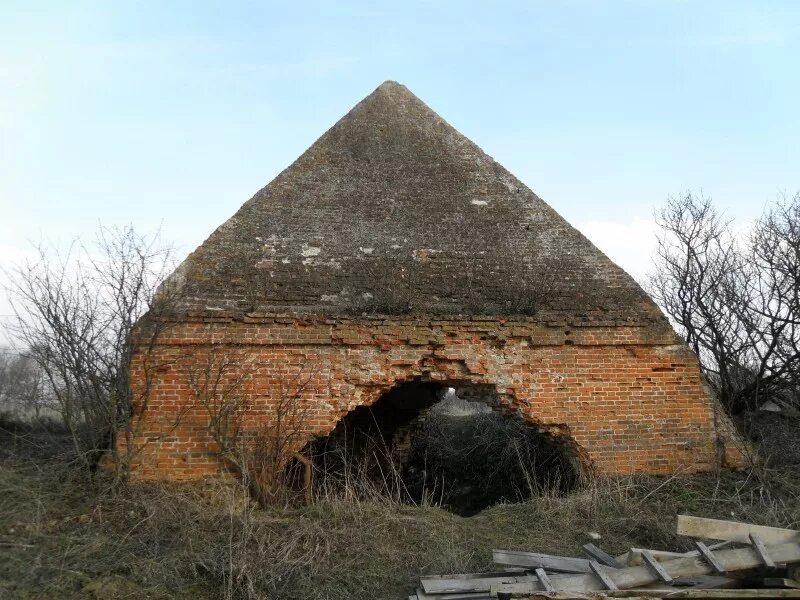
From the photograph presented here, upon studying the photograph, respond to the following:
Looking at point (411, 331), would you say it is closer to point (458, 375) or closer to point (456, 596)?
point (458, 375)

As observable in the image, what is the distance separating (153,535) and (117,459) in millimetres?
1159

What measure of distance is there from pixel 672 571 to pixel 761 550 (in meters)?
0.74

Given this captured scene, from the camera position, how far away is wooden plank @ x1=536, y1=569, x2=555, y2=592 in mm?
4984

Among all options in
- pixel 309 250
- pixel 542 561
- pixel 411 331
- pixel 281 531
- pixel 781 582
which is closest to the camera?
pixel 781 582

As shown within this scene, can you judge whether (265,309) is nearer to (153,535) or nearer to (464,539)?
(153,535)

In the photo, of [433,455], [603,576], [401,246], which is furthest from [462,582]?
[433,455]

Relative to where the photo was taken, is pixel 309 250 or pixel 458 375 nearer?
pixel 458 375

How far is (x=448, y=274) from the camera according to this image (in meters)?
8.15

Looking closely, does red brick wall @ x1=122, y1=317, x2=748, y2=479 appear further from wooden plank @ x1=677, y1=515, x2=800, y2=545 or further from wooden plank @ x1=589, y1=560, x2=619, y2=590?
wooden plank @ x1=589, y1=560, x2=619, y2=590

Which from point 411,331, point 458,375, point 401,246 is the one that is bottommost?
point 458,375

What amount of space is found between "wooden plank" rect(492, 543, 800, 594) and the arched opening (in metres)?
3.10

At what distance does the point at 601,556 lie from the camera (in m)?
5.91

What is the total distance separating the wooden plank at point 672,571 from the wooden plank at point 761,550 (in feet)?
0.13

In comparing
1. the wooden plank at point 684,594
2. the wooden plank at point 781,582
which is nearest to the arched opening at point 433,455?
the wooden plank at point 781,582
